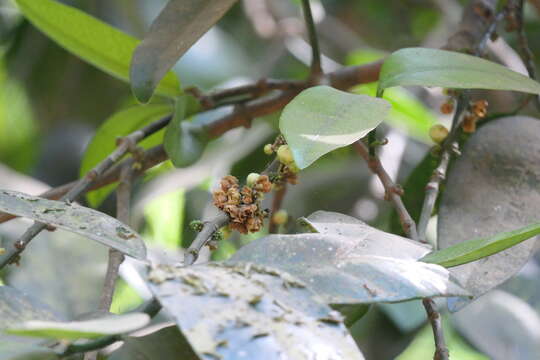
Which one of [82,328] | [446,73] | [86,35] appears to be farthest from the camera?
[86,35]

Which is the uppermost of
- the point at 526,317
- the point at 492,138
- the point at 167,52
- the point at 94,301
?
the point at 167,52

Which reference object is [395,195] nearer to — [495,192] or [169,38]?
[495,192]

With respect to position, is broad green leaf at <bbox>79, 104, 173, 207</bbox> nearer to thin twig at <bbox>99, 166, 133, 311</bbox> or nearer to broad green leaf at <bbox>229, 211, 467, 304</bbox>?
thin twig at <bbox>99, 166, 133, 311</bbox>

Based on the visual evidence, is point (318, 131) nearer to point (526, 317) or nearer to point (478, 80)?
point (478, 80)

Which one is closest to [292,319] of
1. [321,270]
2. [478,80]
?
[321,270]

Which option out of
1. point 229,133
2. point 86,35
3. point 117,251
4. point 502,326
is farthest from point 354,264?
point 229,133

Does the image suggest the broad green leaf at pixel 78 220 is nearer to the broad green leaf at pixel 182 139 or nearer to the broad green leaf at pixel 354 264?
the broad green leaf at pixel 354 264

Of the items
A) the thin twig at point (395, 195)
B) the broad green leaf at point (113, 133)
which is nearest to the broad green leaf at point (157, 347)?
the thin twig at point (395, 195)
